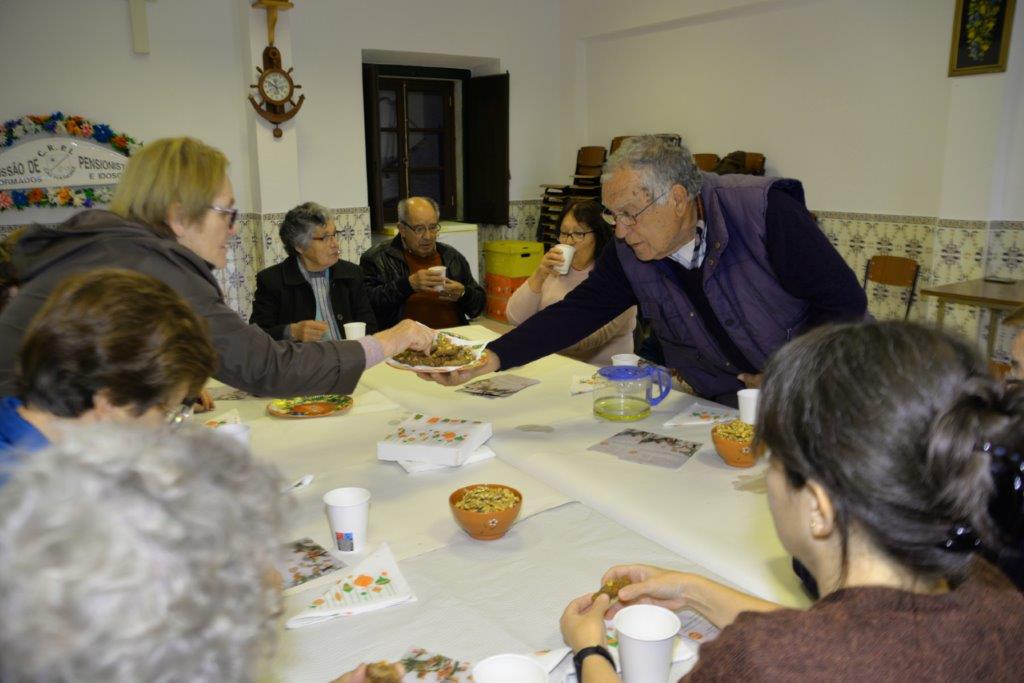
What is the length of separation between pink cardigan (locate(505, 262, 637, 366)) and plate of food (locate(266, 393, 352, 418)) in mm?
1022

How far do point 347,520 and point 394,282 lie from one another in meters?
2.69

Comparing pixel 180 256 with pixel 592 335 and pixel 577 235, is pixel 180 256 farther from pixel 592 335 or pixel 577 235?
pixel 577 235

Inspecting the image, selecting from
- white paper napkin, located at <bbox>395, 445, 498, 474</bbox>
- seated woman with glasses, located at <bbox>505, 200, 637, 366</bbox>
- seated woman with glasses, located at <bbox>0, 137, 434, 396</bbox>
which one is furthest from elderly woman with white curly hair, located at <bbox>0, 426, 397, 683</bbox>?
seated woman with glasses, located at <bbox>505, 200, 637, 366</bbox>

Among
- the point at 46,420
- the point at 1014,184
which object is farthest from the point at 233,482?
the point at 1014,184

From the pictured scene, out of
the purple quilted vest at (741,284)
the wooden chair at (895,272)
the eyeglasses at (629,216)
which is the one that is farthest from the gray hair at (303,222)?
the wooden chair at (895,272)

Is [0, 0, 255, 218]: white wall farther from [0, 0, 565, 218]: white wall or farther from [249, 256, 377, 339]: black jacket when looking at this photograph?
[249, 256, 377, 339]: black jacket

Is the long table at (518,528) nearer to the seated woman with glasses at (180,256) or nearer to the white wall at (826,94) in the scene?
the seated woman with glasses at (180,256)

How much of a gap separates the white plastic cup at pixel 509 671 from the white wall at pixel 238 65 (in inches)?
216

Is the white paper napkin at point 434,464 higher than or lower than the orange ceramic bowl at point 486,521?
lower

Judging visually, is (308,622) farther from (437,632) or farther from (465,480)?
(465,480)

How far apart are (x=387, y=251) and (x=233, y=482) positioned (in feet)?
12.2

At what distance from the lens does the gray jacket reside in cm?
182

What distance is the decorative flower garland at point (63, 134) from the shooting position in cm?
523

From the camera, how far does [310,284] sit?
383 cm
